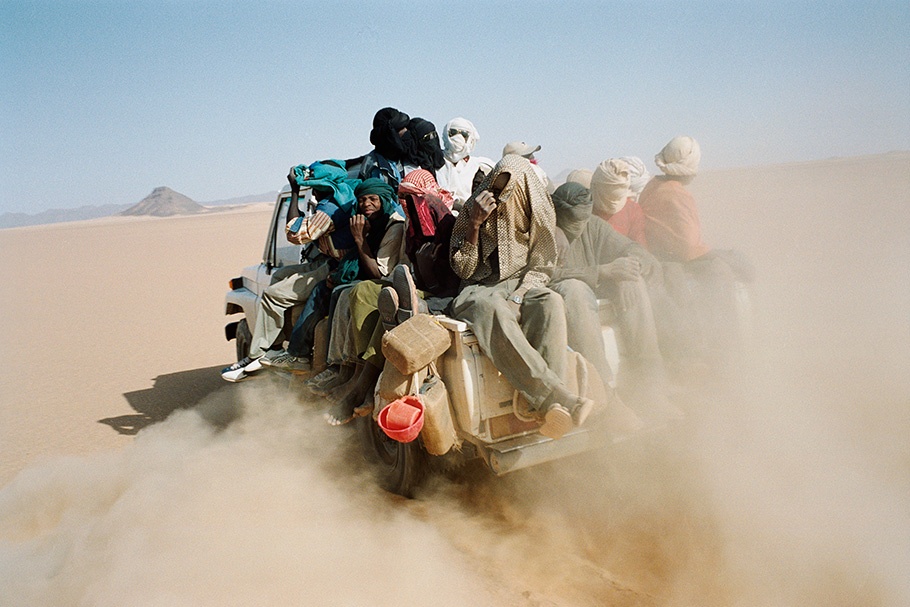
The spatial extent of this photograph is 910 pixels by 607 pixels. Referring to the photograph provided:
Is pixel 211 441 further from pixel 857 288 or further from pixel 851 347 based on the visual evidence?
pixel 857 288

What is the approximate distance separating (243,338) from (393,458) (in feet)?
10.4

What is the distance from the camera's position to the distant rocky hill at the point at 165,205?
485ft

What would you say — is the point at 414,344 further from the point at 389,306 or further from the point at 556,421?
the point at 556,421

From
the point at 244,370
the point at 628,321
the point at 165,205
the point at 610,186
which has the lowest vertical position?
the point at 165,205

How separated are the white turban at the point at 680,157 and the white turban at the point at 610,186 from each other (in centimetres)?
27

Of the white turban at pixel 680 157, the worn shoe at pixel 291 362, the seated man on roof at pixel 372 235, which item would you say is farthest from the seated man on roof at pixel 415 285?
the white turban at pixel 680 157

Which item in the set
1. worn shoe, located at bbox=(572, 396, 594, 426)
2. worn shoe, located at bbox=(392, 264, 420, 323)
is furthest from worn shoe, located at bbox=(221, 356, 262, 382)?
worn shoe, located at bbox=(572, 396, 594, 426)

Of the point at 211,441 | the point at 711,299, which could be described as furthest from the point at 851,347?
the point at 211,441

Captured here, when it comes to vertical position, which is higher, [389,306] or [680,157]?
[680,157]

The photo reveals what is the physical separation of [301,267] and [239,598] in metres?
3.07

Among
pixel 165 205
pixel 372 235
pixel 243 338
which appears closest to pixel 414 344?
pixel 372 235

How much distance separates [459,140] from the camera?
666cm

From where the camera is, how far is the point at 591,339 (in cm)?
420

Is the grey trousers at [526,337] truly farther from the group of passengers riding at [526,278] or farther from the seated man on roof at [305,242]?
the seated man on roof at [305,242]
